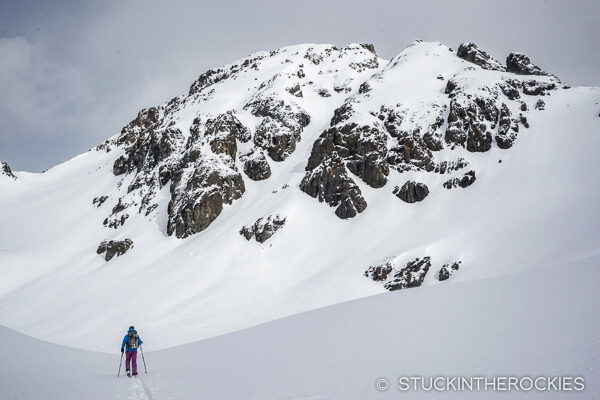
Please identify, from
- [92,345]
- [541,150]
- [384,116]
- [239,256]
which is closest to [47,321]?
[92,345]

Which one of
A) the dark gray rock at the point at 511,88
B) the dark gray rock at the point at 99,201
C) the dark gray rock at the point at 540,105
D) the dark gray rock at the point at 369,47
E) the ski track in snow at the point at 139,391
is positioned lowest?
the ski track in snow at the point at 139,391

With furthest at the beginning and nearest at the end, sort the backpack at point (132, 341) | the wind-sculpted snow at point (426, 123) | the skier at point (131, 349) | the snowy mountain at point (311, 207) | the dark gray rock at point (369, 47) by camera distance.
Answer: the dark gray rock at point (369, 47) → the wind-sculpted snow at point (426, 123) → the snowy mountain at point (311, 207) → the backpack at point (132, 341) → the skier at point (131, 349)

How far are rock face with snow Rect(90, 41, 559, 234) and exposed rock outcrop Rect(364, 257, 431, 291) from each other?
13.9 metres

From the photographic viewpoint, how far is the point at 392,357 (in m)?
9.12

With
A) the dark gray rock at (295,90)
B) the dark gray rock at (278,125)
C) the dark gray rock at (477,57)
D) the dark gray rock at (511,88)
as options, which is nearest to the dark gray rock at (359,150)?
the dark gray rock at (278,125)

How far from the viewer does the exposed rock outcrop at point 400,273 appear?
37500 mm

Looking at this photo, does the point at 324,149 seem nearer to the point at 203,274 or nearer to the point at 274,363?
the point at 203,274

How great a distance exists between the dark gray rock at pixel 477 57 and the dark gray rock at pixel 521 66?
7.18 ft

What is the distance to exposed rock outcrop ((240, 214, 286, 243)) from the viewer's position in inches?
2002

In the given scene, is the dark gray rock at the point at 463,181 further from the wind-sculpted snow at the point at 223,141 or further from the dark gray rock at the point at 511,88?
the dark gray rock at the point at 511,88

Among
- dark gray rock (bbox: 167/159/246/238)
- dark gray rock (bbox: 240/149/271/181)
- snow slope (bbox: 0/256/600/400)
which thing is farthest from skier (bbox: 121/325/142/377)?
dark gray rock (bbox: 240/149/271/181)

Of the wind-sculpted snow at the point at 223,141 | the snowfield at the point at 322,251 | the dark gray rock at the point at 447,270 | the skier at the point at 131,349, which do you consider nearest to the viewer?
the snowfield at the point at 322,251

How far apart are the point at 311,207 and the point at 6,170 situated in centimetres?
10430

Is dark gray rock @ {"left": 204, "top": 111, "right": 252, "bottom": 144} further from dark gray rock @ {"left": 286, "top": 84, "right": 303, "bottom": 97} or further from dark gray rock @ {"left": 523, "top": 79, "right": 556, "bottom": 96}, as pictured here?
dark gray rock @ {"left": 523, "top": 79, "right": 556, "bottom": 96}
